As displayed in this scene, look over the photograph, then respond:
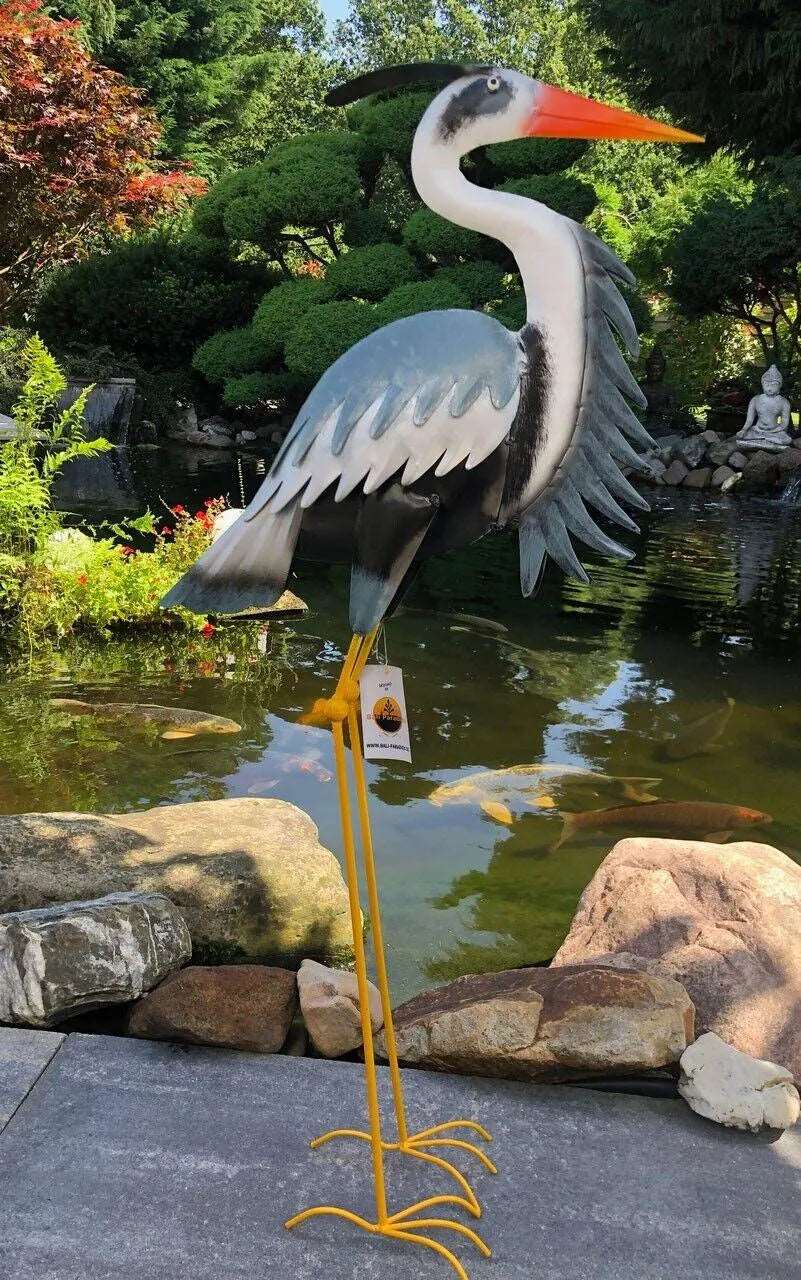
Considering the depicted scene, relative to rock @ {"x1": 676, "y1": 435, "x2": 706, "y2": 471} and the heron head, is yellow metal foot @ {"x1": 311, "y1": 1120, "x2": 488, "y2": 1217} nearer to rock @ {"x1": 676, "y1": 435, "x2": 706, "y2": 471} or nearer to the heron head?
the heron head

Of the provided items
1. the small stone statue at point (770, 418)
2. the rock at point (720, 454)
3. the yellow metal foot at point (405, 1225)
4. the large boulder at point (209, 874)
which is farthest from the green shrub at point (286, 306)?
the yellow metal foot at point (405, 1225)

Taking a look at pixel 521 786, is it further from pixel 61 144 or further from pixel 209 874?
pixel 61 144

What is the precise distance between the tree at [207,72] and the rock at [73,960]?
20.8 m

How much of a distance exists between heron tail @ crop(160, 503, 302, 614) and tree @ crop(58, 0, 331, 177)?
20.9 meters

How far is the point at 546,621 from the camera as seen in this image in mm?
6691

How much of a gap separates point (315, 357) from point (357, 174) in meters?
2.53

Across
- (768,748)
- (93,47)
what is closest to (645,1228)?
(768,748)

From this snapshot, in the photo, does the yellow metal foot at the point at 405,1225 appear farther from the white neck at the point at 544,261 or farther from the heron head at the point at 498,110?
the heron head at the point at 498,110

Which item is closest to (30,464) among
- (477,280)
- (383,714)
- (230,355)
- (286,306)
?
(383,714)

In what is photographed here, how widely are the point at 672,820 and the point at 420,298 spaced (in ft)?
28.0

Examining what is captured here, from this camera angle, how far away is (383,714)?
1947mm

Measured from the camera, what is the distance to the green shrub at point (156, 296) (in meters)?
15.3

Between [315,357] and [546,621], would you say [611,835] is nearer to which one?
[546,621]

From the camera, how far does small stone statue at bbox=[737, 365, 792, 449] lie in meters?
13.3
